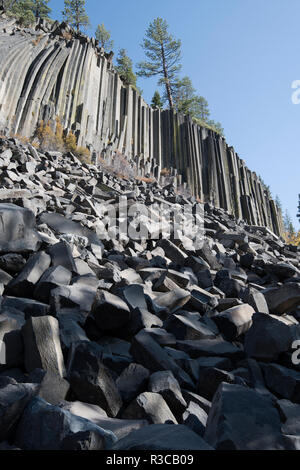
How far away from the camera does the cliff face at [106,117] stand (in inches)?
524

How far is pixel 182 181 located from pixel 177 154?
176 centimetres

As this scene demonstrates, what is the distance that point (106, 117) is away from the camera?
641 inches

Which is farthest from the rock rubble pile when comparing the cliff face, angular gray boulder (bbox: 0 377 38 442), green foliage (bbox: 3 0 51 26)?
green foliage (bbox: 3 0 51 26)

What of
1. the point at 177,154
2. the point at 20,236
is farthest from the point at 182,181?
the point at 20,236

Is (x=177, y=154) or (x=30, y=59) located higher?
(x=30, y=59)

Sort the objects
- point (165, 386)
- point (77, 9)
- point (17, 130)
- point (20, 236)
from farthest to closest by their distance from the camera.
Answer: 1. point (77, 9)
2. point (17, 130)
3. point (20, 236)
4. point (165, 386)

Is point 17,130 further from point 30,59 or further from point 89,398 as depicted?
point 89,398

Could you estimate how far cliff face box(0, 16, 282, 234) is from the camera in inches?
524

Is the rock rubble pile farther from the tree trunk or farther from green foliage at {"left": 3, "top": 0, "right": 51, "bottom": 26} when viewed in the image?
green foliage at {"left": 3, "top": 0, "right": 51, "bottom": 26}

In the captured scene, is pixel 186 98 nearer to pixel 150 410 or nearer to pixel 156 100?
pixel 156 100

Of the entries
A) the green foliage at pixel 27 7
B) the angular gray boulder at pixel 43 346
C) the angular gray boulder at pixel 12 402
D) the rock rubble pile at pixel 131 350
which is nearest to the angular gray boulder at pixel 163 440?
the rock rubble pile at pixel 131 350

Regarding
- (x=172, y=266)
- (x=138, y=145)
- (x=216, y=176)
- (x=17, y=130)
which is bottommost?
(x=172, y=266)

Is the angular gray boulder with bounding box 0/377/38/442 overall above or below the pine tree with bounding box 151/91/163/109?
below

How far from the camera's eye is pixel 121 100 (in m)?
18.0
